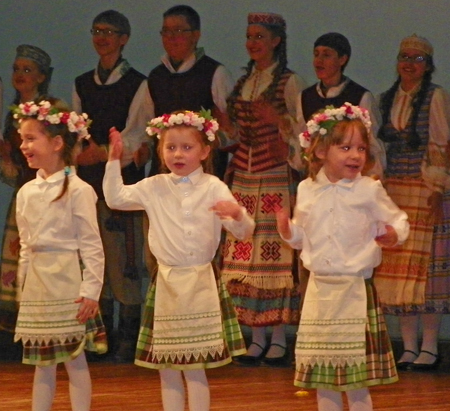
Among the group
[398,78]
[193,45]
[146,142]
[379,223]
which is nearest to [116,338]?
[146,142]

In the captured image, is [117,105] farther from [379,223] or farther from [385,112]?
[379,223]

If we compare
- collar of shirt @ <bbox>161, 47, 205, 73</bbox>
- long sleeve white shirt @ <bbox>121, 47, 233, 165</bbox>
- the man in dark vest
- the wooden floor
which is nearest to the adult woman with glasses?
the man in dark vest

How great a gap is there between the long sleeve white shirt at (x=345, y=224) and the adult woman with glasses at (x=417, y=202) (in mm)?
1928

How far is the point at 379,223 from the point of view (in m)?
4.15

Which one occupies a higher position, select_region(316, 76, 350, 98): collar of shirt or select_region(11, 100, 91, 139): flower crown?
select_region(316, 76, 350, 98): collar of shirt

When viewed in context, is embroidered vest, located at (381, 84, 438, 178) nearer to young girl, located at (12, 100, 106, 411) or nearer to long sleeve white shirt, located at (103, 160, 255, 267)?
long sleeve white shirt, located at (103, 160, 255, 267)

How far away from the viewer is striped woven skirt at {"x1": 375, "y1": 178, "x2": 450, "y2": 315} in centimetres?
607

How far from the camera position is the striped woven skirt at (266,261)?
6223mm

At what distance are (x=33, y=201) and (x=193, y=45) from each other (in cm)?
224

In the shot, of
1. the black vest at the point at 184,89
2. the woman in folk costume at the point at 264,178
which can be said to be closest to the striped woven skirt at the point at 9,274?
the black vest at the point at 184,89

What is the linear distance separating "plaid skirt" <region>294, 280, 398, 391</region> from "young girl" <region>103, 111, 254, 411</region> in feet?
1.02

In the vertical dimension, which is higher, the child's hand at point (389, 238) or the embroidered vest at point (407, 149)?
the embroidered vest at point (407, 149)

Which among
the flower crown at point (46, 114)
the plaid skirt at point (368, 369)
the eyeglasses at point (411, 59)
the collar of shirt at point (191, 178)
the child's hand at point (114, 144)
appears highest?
the eyeglasses at point (411, 59)

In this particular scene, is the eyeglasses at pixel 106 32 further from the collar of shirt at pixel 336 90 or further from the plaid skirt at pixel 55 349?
the plaid skirt at pixel 55 349
